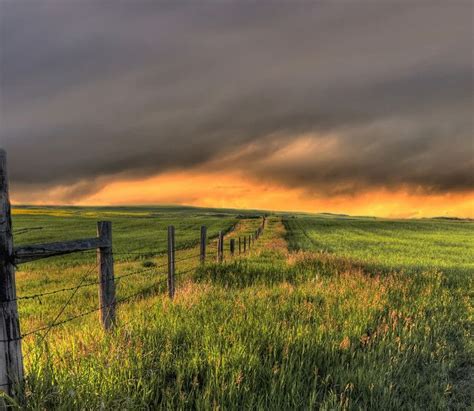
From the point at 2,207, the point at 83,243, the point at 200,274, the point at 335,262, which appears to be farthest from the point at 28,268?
the point at 2,207

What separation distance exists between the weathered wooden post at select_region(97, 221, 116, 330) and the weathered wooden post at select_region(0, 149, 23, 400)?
7.92 ft

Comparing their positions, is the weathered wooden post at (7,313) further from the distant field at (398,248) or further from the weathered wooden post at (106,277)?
the distant field at (398,248)

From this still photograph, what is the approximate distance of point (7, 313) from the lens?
340 centimetres

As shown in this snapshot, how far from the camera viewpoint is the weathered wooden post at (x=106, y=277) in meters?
5.92

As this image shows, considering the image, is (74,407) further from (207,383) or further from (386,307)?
(386,307)

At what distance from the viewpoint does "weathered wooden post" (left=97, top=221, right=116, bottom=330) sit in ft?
19.4

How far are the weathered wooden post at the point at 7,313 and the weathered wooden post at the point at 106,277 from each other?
242 centimetres

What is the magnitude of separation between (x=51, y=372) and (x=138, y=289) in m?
8.68

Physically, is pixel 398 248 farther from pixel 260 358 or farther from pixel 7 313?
pixel 7 313

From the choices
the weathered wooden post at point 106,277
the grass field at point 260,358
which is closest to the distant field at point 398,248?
the grass field at point 260,358

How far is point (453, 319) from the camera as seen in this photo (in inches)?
322

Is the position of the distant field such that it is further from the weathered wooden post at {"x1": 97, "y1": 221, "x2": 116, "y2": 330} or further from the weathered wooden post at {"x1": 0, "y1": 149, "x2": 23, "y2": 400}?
the weathered wooden post at {"x1": 0, "y1": 149, "x2": 23, "y2": 400}

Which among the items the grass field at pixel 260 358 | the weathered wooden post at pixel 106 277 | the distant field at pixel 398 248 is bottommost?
the distant field at pixel 398 248

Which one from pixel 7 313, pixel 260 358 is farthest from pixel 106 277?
pixel 260 358
